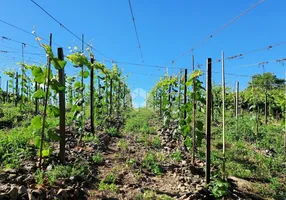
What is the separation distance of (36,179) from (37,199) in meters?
0.65

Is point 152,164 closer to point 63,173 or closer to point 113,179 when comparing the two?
point 113,179

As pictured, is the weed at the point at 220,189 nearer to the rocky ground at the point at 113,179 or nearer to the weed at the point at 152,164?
the rocky ground at the point at 113,179

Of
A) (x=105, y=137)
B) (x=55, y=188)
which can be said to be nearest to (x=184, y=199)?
(x=55, y=188)

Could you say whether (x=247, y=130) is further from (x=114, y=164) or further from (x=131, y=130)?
(x=114, y=164)

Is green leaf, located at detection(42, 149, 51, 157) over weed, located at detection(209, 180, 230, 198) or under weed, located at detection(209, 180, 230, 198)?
over

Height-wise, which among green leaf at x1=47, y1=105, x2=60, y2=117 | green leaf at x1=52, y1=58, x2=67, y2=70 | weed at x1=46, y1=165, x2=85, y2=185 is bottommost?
weed at x1=46, y1=165, x2=85, y2=185

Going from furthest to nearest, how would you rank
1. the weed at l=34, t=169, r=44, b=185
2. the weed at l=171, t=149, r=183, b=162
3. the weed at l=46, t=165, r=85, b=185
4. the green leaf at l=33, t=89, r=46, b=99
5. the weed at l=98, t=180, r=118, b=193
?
the weed at l=171, t=149, r=183, b=162
the green leaf at l=33, t=89, r=46, b=99
the weed at l=98, t=180, r=118, b=193
the weed at l=46, t=165, r=85, b=185
the weed at l=34, t=169, r=44, b=185

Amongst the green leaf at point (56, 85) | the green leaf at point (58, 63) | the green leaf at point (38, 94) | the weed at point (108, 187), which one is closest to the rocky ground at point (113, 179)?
the weed at point (108, 187)

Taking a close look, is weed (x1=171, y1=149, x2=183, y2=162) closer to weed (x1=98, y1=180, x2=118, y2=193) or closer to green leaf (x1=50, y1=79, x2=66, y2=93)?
weed (x1=98, y1=180, x2=118, y2=193)

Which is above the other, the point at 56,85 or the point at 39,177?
the point at 56,85

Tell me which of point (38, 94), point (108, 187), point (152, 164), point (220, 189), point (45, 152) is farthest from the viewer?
point (152, 164)

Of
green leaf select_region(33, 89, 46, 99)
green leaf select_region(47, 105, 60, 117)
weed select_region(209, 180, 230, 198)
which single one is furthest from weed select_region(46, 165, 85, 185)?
weed select_region(209, 180, 230, 198)

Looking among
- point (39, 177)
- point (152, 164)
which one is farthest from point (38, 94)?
point (152, 164)

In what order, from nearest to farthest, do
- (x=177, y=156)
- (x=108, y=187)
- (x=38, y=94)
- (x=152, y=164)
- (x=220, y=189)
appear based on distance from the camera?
1. (x=220, y=189)
2. (x=108, y=187)
3. (x=38, y=94)
4. (x=152, y=164)
5. (x=177, y=156)
